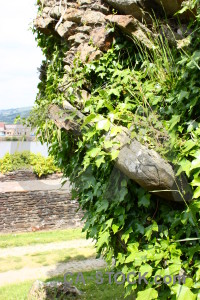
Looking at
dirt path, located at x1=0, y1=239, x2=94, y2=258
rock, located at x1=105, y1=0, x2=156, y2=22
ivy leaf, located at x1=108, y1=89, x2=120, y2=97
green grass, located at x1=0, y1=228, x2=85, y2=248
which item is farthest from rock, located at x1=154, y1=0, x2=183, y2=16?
green grass, located at x1=0, y1=228, x2=85, y2=248

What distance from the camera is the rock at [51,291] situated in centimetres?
575

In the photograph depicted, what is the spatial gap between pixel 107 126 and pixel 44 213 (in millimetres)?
9763

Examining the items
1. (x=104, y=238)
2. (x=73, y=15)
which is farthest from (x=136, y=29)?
(x=104, y=238)

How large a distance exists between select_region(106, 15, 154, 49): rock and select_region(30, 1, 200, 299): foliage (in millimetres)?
90

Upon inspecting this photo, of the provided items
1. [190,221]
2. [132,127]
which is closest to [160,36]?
[132,127]

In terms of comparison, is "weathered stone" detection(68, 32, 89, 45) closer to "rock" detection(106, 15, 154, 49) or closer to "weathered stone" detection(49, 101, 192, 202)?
"rock" detection(106, 15, 154, 49)

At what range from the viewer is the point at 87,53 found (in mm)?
3564

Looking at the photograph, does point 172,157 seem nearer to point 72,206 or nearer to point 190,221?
point 190,221

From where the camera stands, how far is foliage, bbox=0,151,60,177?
50.9 feet

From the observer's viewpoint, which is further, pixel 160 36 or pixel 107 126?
pixel 160 36

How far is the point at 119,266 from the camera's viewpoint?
2984 mm

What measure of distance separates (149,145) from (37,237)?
9.02m

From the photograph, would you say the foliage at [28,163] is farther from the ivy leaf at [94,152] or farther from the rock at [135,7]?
the ivy leaf at [94,152]

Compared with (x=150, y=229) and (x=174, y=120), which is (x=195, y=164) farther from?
(x=150, y=229)
